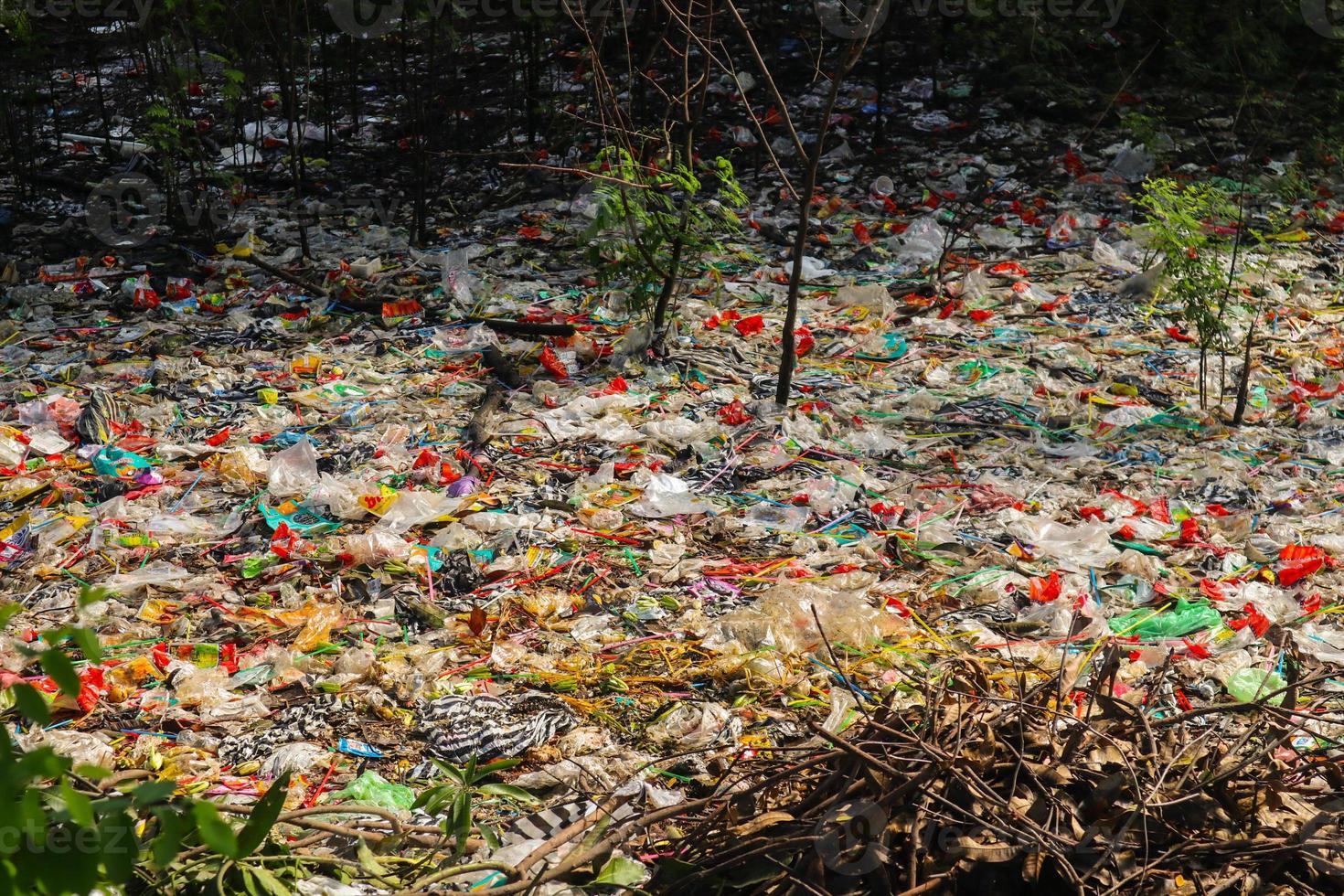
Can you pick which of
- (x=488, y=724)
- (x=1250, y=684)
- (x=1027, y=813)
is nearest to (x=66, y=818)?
(x=1027, y=813)

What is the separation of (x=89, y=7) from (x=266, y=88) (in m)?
1.17

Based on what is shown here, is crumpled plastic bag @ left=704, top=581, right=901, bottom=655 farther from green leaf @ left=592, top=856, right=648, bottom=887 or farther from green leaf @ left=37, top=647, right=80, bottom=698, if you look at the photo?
green leaf @ left=37, top=647, right=80, bottom=698

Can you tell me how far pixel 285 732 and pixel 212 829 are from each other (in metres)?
1.53

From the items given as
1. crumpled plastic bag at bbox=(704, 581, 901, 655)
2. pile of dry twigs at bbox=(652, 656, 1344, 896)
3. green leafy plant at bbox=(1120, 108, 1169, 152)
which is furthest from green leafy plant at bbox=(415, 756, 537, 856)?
green leafy plant at bbox=(1120, 108, 1169, 152)

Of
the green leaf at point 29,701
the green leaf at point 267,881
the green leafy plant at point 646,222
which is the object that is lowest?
the green leaf at point 267,881

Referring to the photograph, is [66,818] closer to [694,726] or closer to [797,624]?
[694,726]

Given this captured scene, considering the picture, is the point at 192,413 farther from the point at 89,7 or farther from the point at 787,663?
the point at 89,7

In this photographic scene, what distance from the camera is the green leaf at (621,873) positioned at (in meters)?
1.67

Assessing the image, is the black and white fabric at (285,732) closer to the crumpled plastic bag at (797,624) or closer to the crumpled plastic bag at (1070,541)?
the crumpled plastic bag at (797,624)

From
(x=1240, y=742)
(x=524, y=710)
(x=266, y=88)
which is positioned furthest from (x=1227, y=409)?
(x=266, y=88)

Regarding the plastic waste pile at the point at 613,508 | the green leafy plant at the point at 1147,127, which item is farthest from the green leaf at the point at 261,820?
the green leafy plant at the point at 1147,127

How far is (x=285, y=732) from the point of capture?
228cm

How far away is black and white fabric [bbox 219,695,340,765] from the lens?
2.21 meters

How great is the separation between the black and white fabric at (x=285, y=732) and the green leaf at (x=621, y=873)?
33.6 inches
